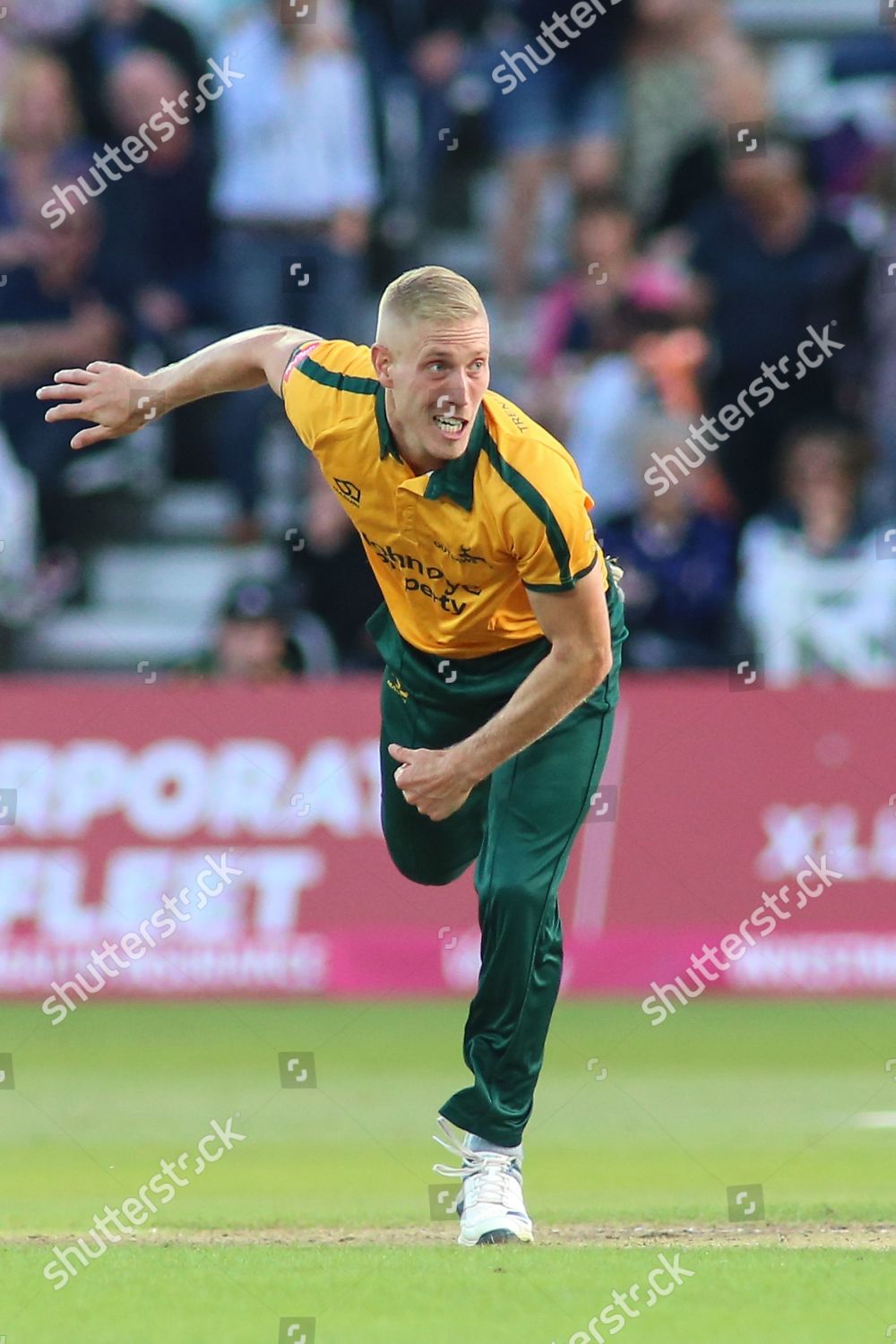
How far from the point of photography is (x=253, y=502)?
14070 millimetres

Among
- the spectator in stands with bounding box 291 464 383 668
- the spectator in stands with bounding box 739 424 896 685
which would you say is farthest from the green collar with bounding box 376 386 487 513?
the spectator in stands with bounding box 291 464 383 668

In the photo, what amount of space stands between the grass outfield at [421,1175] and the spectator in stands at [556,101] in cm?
650

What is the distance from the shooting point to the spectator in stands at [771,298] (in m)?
13.8

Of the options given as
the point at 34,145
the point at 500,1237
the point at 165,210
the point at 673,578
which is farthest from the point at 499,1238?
the point at 34,145

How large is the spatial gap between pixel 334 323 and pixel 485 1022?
28.2ft

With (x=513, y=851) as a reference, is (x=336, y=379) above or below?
above

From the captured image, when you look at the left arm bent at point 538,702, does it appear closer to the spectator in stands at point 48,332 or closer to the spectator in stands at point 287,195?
the spectator in stands at point 287,195

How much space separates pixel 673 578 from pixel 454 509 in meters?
7.24

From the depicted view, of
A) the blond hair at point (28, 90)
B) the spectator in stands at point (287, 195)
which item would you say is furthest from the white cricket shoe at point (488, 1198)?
the blond hair at point (28, 90)

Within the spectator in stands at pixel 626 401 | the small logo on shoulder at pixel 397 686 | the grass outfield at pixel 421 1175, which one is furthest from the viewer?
the spectator in stands at pixel 626 401

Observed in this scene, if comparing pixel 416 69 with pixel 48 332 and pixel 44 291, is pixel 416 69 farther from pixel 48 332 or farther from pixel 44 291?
pixel 48 332

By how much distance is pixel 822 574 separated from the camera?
12.8 metres

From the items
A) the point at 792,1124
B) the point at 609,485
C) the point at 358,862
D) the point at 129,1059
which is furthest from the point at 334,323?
the point at 792,1124

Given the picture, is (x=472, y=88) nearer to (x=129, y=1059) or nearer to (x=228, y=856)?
(x=228, y=856)
